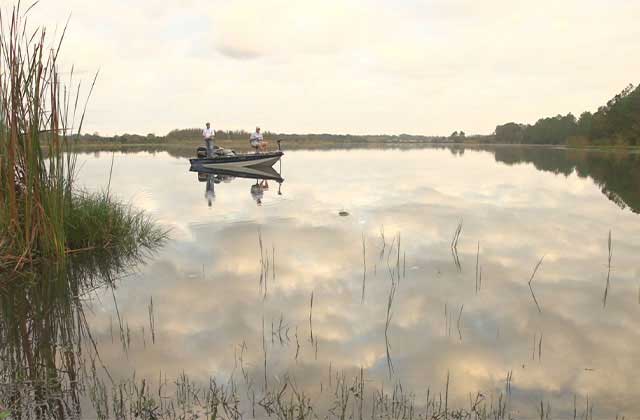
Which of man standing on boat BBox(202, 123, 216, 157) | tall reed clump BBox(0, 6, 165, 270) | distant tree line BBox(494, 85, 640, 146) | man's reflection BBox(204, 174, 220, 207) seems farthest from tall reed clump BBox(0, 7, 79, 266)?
distant tree line BBox(494, 85, 640, 146)

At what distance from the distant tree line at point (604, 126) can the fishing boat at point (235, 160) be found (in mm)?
61077

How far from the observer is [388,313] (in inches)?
253

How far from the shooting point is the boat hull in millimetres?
28797

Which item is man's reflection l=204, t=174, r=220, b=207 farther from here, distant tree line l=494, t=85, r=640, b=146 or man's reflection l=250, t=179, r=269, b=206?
distant tree line l=494, t=85, r=640, b=146

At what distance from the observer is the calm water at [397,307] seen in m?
4.77

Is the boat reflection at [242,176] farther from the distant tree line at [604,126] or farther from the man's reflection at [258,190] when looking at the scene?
the distant tree line at [604,126]

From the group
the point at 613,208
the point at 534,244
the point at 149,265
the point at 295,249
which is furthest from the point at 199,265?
the point at 613,208

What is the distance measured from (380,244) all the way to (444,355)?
561 cm

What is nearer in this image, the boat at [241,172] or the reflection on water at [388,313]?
the reflection on water at [388,313]

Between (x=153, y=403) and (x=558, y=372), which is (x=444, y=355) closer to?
(x=558, y=372)

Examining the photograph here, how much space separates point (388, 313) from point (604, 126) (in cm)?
8452

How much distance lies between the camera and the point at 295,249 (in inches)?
407

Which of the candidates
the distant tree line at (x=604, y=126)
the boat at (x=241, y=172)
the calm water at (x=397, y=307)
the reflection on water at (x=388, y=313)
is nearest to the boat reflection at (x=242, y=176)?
the boat at (x=241, y=172)

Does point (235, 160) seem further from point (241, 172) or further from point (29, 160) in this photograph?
point (29, 160)
